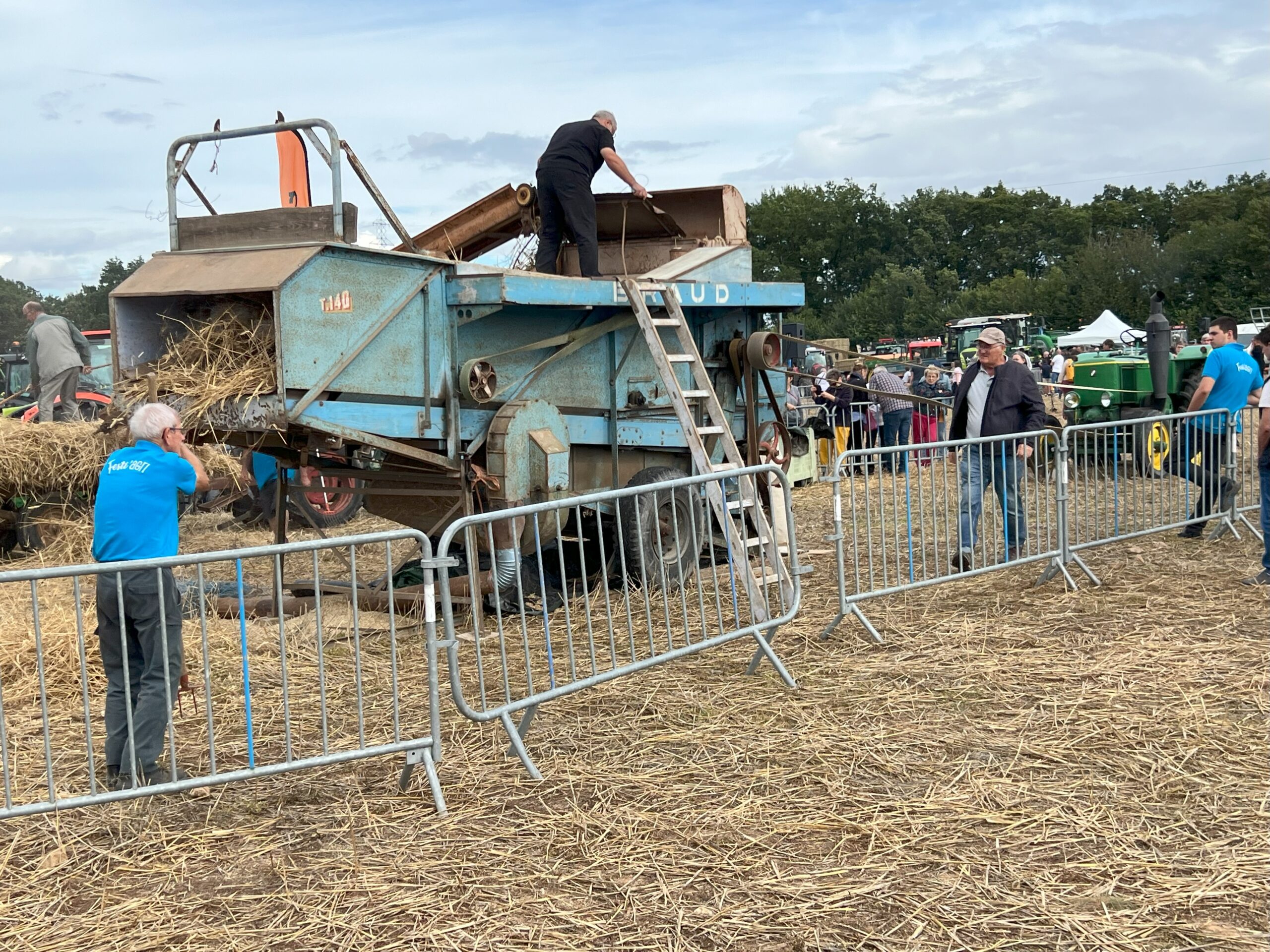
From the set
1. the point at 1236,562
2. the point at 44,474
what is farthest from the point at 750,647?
the point at 44,474

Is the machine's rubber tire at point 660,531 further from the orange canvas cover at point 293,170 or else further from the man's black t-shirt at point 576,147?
the orange canvas cover at point 293,170

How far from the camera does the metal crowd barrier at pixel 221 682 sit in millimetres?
4426

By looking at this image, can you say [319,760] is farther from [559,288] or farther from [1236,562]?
[1236,562]

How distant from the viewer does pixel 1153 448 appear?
31.4ft

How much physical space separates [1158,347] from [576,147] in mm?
8770

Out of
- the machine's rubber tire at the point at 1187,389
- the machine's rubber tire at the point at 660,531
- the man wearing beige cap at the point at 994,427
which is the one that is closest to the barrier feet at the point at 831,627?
the machine's rubber tire at the point at 660,531

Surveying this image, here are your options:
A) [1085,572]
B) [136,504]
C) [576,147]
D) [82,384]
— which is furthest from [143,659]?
[82,384]

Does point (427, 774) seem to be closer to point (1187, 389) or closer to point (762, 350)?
point (762, 350)

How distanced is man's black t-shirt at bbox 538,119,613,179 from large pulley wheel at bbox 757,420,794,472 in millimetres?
2919

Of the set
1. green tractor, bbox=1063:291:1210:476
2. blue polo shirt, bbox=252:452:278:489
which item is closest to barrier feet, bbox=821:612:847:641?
blue polo shirt, bbox=252:452:278:489

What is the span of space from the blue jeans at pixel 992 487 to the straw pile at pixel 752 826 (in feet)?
5.19

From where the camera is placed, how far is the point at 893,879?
3.90 metres

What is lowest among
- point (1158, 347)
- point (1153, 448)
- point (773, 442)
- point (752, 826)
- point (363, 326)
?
point (752, 826)

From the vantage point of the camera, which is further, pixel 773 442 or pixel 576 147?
pixel 773 442
